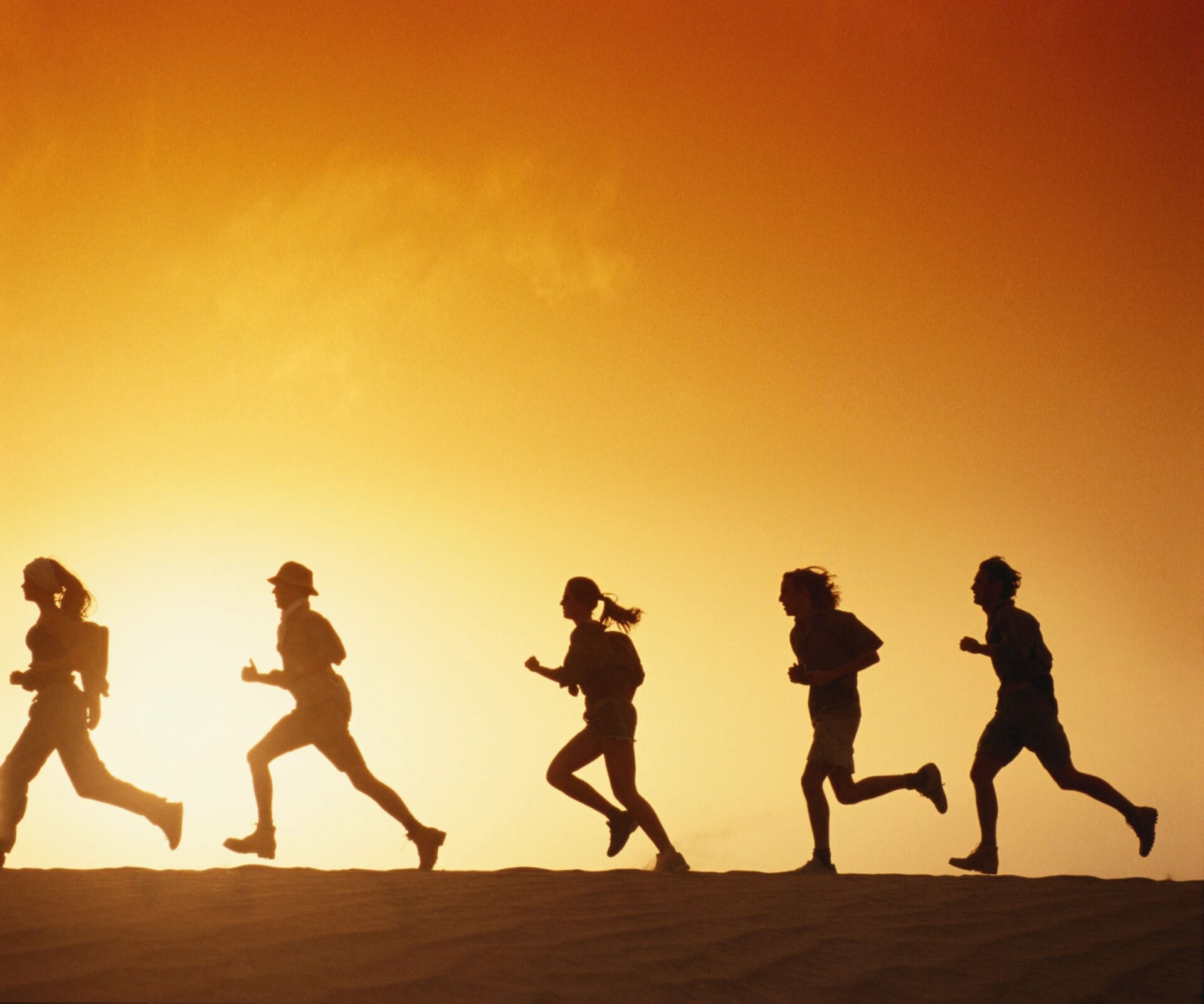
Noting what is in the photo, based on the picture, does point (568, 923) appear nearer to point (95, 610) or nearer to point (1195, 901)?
point (1195, 901)

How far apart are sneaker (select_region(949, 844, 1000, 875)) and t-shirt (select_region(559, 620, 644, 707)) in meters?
2.14

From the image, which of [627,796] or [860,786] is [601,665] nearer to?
[627,796]

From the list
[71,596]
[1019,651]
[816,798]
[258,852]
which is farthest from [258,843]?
[1019,651]

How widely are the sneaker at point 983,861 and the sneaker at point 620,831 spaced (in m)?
1.89

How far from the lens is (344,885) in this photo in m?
6.45

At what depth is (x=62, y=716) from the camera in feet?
27.3

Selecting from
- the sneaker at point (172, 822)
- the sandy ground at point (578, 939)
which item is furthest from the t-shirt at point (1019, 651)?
the sneaker at point (172, 822)

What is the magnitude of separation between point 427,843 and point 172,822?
1496mm

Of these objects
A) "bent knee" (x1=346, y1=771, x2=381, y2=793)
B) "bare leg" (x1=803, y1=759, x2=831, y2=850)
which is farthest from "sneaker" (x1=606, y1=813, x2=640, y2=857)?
"bent knee" (x1=346, y1=771, x2=381, y2=793)

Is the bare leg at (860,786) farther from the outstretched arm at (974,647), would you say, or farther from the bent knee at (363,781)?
the bent knee at (363,781)

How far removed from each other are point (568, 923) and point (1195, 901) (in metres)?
2.91

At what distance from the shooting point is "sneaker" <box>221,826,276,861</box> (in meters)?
8.18

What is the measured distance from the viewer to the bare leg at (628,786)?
8227 millimetres

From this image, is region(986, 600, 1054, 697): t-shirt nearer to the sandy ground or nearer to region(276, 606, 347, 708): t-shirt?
the sandy ground
